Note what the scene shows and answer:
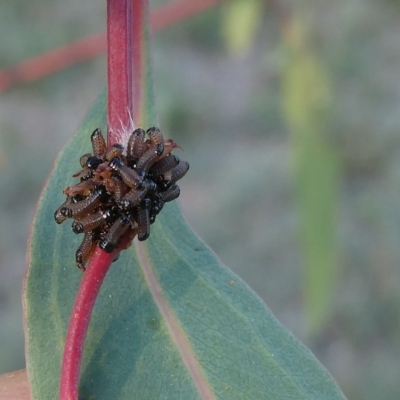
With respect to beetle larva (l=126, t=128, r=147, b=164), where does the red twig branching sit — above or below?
above

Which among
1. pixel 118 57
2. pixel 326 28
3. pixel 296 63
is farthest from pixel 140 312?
pixel 326 28

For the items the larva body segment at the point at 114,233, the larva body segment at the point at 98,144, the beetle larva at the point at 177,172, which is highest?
the larva body segment at the point at 98,144

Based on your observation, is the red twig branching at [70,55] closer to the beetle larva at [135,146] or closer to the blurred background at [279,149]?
the blurred background at [279,149]

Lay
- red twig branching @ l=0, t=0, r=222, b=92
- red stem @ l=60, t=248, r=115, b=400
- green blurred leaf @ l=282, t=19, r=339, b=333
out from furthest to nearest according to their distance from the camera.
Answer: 1. green blurred leaf @ l=282, t=19, r=339, b=333
2. red twig branching @ l=0, t=0, r=222, b=92
3. red stem @ l=60, t=248, r=115, b=400

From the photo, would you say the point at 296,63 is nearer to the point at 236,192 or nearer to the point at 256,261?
the point at 256,261

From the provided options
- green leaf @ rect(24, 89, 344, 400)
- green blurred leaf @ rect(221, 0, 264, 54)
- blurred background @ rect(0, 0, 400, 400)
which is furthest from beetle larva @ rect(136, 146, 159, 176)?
green blurred leaf @ rect(221, 0, 264, 54)

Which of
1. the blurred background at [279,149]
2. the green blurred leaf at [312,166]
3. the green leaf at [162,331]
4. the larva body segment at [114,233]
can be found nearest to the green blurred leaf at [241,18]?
the blurred background at [279,149]

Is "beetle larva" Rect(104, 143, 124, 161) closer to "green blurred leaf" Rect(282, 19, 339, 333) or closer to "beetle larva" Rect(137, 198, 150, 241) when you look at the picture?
"beetle larva" Rect(137, 198, 150, 241)
